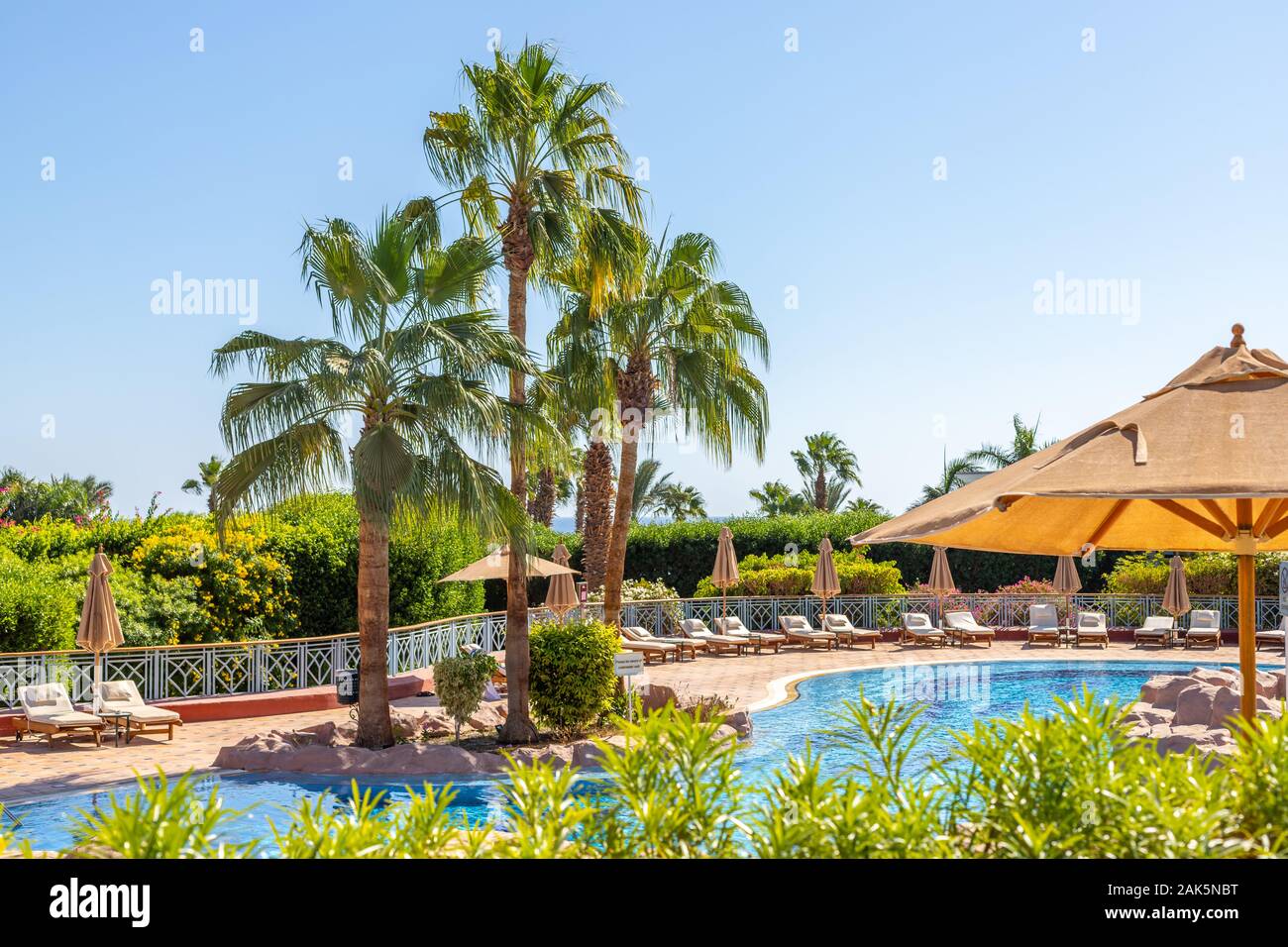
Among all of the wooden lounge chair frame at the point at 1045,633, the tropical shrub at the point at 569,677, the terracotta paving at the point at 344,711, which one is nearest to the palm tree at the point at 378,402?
the tropical shrub at the point at 569,677

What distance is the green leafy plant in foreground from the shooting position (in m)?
3.60

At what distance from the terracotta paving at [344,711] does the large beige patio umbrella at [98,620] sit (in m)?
1.06

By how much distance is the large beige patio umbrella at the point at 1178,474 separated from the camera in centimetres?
484

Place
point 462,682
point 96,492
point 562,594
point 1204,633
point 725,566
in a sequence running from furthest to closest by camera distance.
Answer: point 96,492 < point 725,566 < point 1204,633 < point 562,594 < point 462,682

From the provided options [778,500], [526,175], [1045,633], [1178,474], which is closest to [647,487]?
[778,500]

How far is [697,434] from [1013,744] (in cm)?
1467

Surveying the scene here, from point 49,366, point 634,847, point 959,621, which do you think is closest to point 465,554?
point 49,366

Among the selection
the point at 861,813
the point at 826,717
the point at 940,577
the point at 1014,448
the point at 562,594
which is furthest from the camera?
the point at 1014,448

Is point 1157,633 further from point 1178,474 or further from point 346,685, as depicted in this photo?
point 1178,474

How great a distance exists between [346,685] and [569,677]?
4611 mm

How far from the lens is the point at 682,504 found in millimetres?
56969
